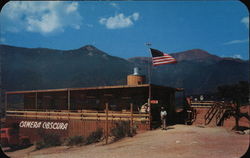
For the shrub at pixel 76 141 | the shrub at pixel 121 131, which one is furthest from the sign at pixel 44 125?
the shrub at pixel 121 131

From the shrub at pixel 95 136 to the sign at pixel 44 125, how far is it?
3.53 m

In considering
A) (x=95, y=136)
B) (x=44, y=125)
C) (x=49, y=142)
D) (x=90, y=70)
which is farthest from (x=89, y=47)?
(x=95, y=136)

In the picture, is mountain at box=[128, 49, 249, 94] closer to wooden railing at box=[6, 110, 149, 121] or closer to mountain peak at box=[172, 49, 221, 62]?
mountain peak at box=[172, 49, 221, 62]

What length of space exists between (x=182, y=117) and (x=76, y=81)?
84636mm

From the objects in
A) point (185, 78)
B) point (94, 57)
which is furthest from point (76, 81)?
point (185, 78)

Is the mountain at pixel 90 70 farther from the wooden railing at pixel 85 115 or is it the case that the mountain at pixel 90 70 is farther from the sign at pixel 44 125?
the wooden railing at pixel 85 115

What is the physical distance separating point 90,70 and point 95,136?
356 feet

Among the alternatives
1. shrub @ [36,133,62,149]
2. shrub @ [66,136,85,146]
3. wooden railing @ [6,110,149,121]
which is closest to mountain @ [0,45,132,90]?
wooden railing @ [6,110,149,121]

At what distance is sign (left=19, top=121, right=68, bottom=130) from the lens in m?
20.3

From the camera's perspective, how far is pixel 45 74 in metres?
110

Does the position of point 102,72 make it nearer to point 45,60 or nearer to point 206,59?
point 45,60

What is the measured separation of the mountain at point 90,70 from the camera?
9806 centimetres

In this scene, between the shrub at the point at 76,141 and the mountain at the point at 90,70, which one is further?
the mountain at the point at 90,70

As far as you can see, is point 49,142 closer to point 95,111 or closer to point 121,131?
point 95,111
